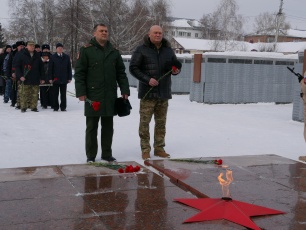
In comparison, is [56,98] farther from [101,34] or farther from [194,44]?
[194,44]

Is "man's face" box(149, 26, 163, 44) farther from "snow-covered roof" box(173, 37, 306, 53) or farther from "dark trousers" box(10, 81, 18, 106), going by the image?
"snow-covered roof" box(173, 37, 306, 53)

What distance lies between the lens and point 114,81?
6.37 meters

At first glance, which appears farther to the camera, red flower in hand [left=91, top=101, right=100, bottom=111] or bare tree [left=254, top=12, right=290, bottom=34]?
bare tree [left=254, top=12, right=290, bottom=34]

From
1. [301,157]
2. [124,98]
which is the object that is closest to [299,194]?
[301,157]

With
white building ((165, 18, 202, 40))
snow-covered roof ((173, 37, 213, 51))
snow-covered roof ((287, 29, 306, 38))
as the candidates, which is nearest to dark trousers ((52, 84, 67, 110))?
snow-covered roof ((173, 37, 213, 51))

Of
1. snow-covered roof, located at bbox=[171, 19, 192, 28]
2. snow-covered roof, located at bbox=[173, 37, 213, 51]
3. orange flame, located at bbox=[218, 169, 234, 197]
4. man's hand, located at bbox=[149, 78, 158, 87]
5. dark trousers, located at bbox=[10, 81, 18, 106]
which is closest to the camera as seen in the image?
orange flame, located at bbox=[218, 169, 234, 197]

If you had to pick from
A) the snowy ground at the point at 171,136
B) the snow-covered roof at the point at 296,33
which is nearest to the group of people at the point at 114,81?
the snowy ground at the point at 171,136

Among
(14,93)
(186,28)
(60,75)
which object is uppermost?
(186,28)

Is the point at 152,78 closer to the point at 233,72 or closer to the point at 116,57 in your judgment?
the point at 116,57

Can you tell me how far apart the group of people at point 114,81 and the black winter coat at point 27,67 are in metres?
6.47

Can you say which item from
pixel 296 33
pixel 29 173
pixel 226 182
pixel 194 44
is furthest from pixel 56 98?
pixel 296 33

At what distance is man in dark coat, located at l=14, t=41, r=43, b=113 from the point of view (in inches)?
487

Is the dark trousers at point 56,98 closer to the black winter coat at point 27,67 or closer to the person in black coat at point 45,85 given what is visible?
the person in black coat at point 45,85

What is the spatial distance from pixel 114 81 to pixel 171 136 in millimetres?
2730
